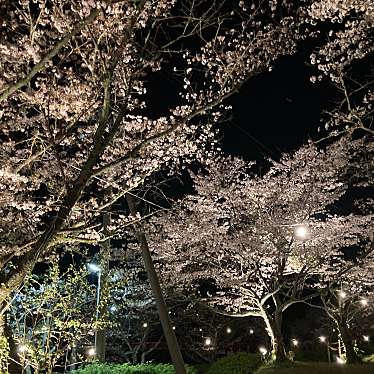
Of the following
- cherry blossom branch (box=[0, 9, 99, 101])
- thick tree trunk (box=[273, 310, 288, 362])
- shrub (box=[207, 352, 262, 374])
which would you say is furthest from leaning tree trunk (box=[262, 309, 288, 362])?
cherry blossom branch (box=[0, 9, 99, 101])

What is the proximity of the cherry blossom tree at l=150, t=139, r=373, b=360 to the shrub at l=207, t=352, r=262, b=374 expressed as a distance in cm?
111

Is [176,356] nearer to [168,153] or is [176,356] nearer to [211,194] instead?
[168,153]

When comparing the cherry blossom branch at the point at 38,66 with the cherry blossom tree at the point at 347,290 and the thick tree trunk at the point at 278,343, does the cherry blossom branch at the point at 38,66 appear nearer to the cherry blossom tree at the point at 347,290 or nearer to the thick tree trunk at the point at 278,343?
the thick tree trunk at the point at 278,343

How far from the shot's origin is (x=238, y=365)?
1692 cm

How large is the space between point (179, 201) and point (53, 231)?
12.0 metres

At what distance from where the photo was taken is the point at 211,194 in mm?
18484

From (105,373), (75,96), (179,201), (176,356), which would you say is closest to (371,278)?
(179,201)

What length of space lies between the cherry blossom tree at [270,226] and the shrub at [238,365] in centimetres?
111

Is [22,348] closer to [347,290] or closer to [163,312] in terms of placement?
[163,312]

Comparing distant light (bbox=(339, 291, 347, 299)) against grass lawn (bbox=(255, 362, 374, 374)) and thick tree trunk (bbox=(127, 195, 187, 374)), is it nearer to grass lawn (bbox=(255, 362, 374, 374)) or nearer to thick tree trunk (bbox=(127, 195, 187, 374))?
grass lawn (bbox=(255, 362, 374, 374))

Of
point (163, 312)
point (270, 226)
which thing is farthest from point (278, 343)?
point (163, 312)

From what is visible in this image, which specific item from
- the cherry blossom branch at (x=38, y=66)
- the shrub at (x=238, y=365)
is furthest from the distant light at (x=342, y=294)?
the cherry blossom branch at (x=38, y=66)

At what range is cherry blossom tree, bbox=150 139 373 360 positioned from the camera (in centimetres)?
1680

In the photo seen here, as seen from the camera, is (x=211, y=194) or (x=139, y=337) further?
(x=139, y=337)
